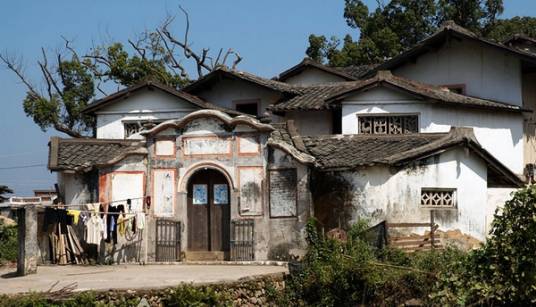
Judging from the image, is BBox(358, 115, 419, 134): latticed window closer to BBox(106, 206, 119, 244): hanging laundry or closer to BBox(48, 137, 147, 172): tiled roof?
BBox(48, 137, 147, 172): tiled roof

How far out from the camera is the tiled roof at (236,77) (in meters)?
27.6

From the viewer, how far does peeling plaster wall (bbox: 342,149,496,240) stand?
2014 centimetres

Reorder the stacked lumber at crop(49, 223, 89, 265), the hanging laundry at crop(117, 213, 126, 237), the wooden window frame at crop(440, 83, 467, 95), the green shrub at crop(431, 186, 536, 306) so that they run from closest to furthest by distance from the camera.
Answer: the green shrub at crop(431, 186, 536, 306)
the hanging laundry at crop(117, 213, 126, 237)
the stacked lumber at crop(49, 223, 89, 265)
the wooden window frame at crop(440, 83, 467, 95)

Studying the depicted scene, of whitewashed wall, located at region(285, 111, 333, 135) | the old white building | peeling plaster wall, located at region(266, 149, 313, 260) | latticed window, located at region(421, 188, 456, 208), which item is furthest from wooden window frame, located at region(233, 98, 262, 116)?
latticed window, located at region(421, 188, 456, 208)

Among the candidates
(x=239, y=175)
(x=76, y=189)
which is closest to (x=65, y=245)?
(x=76, y=189)

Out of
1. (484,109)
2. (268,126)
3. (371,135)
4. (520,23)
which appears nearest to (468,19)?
(520,23)

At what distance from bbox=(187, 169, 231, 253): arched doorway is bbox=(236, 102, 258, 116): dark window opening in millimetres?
7002

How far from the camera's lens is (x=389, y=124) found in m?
24.7

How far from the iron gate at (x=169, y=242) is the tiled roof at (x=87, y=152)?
2.09 metres

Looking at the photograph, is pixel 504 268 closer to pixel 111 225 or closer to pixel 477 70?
pixel 111 225

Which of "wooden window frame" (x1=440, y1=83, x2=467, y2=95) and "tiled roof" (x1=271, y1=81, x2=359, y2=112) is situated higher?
"wooden window frame" (x1=440, y1=83, x2=467, y2=95)

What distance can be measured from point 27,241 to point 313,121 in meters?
10.6

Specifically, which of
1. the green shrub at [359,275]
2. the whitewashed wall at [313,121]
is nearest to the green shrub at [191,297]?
the green shrub at [359,275]

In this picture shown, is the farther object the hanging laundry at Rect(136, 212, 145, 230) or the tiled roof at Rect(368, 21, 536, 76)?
the tiled roof at Rect(368, 21, 536, 76)
